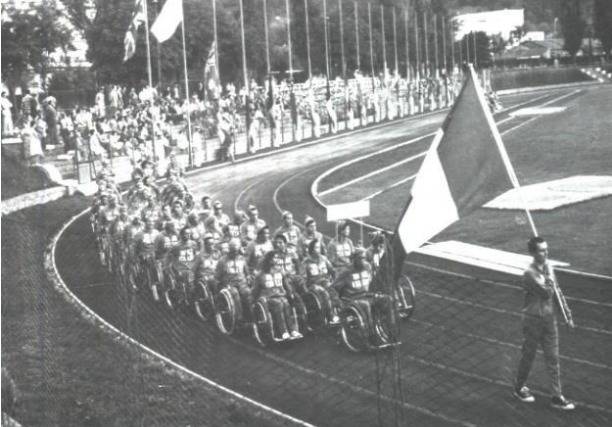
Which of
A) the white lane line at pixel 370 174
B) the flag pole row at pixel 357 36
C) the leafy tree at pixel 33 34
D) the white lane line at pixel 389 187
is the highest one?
the flag pole row at pixel 357 36

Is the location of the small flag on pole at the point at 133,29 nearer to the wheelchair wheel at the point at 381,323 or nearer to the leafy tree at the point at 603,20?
the wheelchair wheel at the point at 381,323

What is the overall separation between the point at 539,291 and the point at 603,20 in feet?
136

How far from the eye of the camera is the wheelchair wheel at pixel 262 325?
11617 millimetres

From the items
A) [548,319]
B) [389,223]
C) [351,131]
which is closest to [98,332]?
[548,319]

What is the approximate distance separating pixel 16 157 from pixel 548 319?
21.6 m

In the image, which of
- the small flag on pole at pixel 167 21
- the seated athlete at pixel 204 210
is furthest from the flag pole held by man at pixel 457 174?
the small flag on pole at pixel 167 21

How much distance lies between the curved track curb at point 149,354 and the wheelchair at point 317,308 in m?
1.95

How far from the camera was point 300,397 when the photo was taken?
969 centimetres

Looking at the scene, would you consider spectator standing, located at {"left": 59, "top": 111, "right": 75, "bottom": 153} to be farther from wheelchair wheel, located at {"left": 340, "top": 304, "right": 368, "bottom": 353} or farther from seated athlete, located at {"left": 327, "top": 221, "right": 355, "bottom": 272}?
wheelchair wheel, located at {"left": 340, "top": 304, "right": 368, "bottom": 353}

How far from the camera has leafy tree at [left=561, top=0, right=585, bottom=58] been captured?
52.9 m

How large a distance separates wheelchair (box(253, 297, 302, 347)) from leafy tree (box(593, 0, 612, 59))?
3638 centimetres

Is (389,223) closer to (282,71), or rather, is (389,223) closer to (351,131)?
(351,131)

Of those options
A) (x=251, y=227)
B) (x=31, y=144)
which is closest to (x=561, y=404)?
(x=251, y=227)

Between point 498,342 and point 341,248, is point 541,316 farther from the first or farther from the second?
point 341,248
